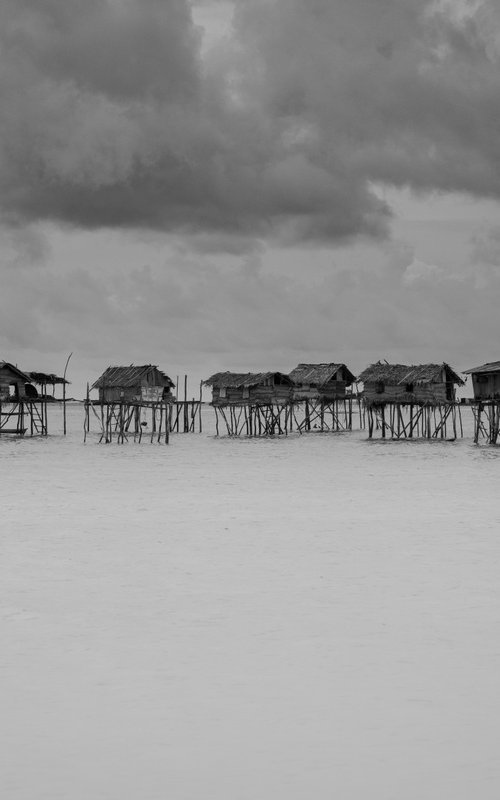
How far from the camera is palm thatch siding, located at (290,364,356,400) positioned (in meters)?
55.5

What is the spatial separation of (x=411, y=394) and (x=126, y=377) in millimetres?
14743

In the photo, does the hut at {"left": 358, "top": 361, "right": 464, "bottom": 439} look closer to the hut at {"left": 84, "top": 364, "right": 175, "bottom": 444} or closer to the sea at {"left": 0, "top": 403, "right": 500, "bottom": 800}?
the hut at {"left": 84, "top": 364, "right": 175, "bottom": 444}

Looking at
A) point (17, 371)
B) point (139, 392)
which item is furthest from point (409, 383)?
point (17, 371)

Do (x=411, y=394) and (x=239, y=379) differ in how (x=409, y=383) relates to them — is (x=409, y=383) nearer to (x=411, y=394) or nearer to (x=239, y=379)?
(x=411, y=394)

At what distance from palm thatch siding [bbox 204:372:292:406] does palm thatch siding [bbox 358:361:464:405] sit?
526 centimetres

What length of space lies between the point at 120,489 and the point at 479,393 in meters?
23.5

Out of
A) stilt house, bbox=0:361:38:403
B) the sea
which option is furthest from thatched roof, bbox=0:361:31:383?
the sea

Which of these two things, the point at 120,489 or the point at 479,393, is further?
the point at 479,393

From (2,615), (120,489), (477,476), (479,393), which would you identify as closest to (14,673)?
(2,615)

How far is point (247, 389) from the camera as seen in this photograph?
52.5 m

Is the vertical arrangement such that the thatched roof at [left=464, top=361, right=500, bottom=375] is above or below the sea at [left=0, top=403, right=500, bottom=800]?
above

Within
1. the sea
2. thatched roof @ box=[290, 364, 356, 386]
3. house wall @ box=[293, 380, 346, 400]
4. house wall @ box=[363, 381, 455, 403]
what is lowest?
the sea

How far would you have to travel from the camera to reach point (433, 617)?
8.91 metres

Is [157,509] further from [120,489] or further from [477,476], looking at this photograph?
[477,476]
